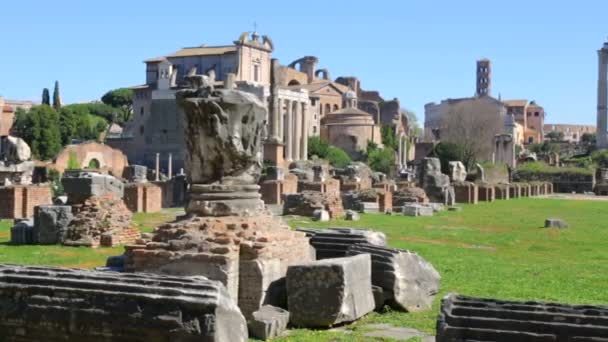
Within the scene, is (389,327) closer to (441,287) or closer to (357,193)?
(441,287)

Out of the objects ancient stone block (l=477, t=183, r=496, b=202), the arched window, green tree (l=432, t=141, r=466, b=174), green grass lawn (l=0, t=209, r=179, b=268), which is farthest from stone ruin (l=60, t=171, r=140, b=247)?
green tree (l=432, t=141, r=466, b=174)

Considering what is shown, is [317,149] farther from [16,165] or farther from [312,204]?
[312,204]

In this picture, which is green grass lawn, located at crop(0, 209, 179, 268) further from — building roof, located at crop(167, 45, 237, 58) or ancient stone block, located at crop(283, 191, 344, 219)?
building roof, located at crop(167, 45, 237, 58)

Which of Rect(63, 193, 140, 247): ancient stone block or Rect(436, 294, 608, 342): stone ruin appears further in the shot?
Rect(63, 193, 140, 247): ancient stone block

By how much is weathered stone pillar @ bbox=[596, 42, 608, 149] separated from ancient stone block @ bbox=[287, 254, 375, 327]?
85405 millimetres

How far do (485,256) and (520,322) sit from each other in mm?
8838

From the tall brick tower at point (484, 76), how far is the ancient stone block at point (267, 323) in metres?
130

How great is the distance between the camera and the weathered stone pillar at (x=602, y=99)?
281ft

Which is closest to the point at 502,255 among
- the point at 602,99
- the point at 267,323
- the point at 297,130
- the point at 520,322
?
the point at 267,323

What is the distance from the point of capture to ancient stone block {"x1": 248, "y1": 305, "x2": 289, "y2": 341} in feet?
21.6

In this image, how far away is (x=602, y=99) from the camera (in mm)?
87688

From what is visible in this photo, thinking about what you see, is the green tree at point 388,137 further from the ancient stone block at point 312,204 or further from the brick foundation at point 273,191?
the ancient stone block at point 312,204

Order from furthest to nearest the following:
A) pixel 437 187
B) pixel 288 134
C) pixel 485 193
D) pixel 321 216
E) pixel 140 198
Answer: pixel 288 134, pixel 485 193, pixel 437 187, pixel 140 198, pixel 321 216

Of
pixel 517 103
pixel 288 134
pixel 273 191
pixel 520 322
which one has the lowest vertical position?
pixel 520 322
